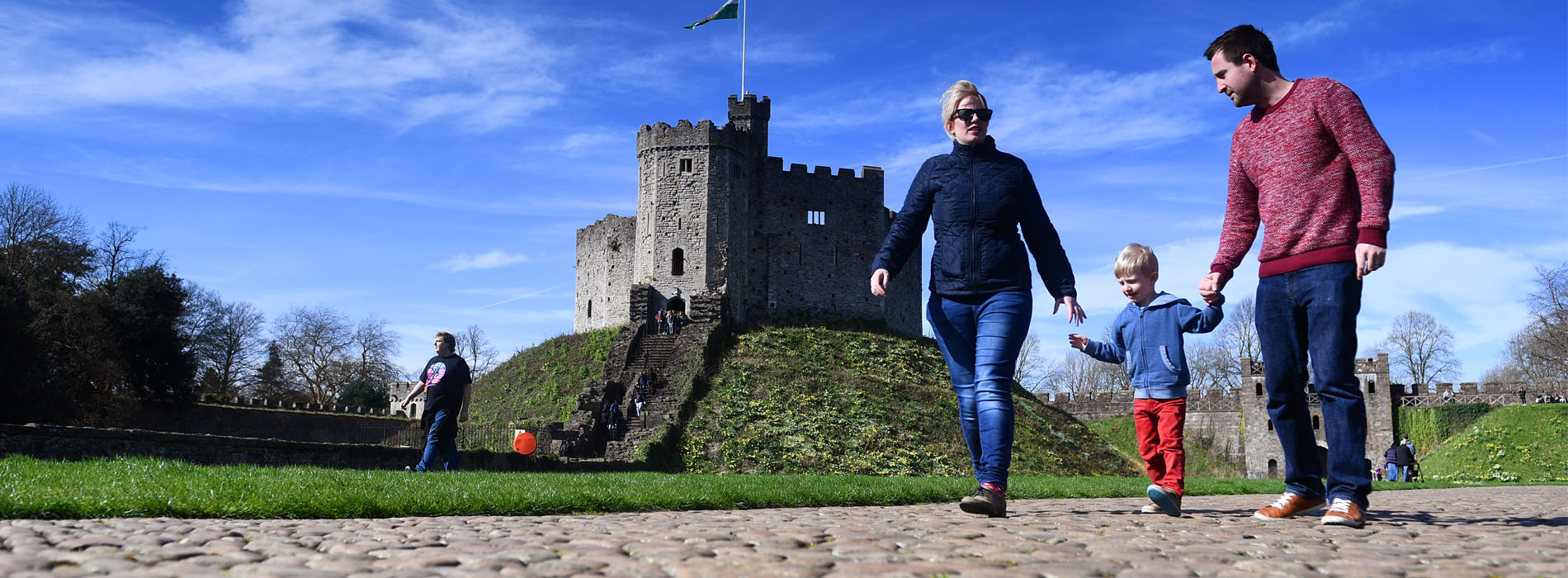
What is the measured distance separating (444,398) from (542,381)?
28.9 meters

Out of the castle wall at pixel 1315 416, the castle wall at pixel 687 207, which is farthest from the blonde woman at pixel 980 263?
the castle wall at pixel 1315 416

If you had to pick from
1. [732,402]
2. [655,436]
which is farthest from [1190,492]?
[732,402]

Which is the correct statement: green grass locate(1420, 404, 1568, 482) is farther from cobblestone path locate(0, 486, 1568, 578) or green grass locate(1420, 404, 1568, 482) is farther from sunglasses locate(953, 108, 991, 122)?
cobblestone path locate(0, 486, 1568, 578)

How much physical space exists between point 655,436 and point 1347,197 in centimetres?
2464

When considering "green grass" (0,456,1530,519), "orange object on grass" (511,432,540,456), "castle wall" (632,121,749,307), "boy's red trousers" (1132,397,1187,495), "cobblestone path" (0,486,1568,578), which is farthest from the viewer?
"castle wall" (632,121,749,307)

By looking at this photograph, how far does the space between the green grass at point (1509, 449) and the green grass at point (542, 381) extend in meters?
27.4

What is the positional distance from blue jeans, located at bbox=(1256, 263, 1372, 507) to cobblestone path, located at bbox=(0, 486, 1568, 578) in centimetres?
39

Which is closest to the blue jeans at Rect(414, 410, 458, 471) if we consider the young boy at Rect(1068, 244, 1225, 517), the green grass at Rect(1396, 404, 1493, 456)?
the young boy at Rect(1068, 244, 1225, 517)

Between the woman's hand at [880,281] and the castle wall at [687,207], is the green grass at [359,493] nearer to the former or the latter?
the woman's hand at [880,281]

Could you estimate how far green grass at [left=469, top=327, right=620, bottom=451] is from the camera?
1432 inches

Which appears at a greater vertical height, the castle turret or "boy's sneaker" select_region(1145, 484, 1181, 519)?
the castle turret

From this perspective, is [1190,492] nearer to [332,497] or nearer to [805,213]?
[332,497]

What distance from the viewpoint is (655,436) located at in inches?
1142

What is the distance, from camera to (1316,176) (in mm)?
5715
